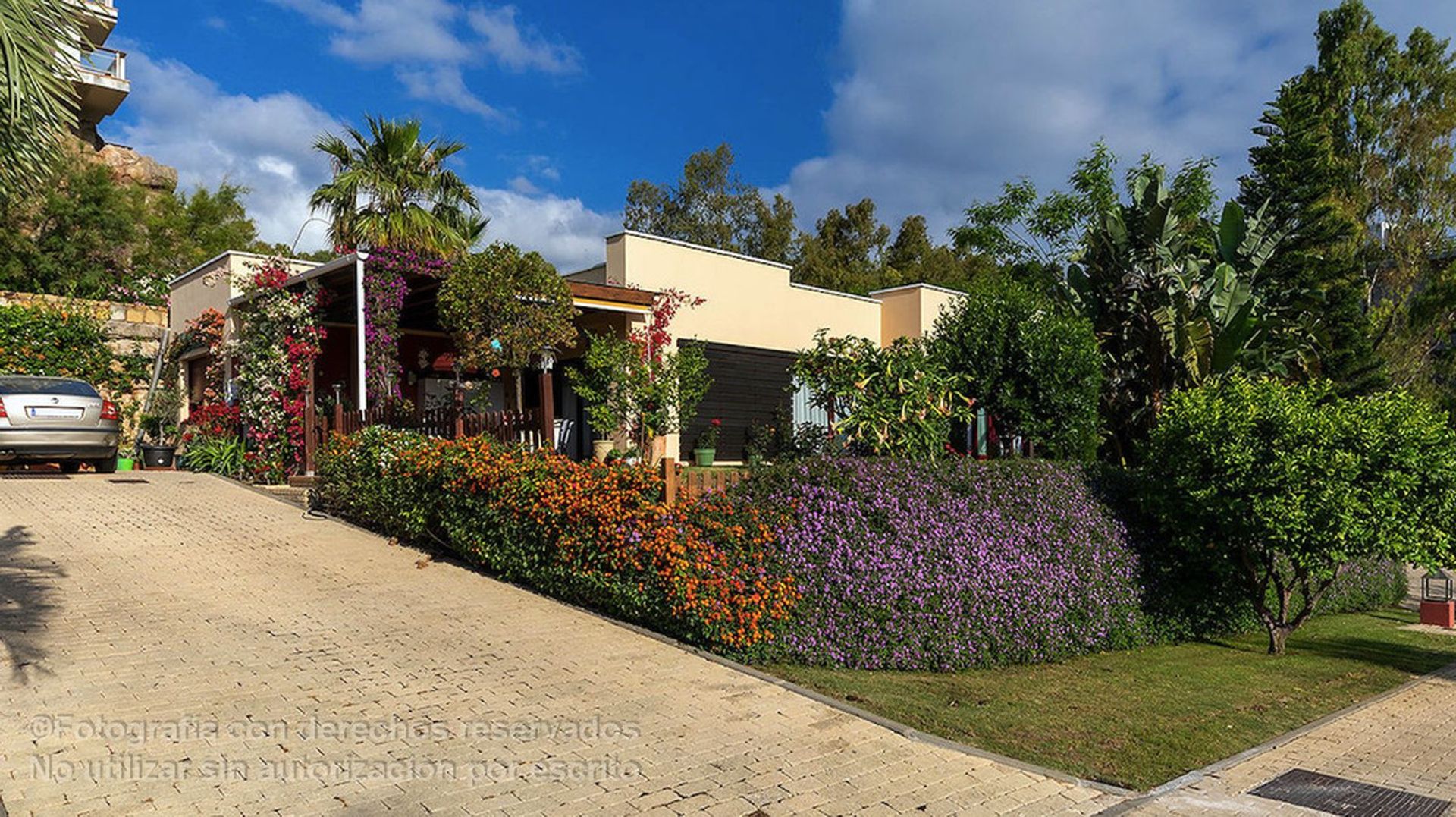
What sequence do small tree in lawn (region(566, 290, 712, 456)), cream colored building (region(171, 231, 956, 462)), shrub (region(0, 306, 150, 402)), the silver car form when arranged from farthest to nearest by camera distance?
shrub (region(0, 306, 150, 402)), cream colored building (region(171, 231, 956, 462)), small tree in lawn (region(566, 290, 712, 456)), the silver car

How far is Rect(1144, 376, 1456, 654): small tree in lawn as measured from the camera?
26.1 feet

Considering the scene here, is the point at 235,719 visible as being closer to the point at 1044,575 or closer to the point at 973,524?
the point at 973,524

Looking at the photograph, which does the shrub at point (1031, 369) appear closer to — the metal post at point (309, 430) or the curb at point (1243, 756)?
the curb at point (1243, 756)

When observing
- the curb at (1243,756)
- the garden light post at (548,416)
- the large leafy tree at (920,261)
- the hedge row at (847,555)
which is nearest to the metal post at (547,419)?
the garden light post at (548,416)

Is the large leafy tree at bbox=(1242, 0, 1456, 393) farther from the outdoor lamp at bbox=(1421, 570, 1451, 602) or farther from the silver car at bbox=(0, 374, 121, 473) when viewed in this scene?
the silver car at bbox=(0, 374, 121, 473)

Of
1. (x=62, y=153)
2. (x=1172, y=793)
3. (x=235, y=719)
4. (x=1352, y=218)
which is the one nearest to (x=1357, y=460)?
(x=1172, y=793)

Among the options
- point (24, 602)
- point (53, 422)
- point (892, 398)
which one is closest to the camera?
point (24, 602)

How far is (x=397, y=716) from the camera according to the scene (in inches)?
203

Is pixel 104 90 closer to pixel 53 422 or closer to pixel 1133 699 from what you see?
pixel 53 422

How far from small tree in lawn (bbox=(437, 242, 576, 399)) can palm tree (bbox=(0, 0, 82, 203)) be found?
6.36 metres

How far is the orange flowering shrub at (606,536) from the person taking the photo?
6.80 m

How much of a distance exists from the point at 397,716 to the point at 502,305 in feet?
23.1

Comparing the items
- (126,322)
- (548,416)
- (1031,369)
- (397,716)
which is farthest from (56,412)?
(1031,369)

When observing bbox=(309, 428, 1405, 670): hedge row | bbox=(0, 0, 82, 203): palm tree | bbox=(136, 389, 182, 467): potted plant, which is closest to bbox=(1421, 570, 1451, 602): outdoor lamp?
bbox=(309, 428, 1405, 670): hedge row
